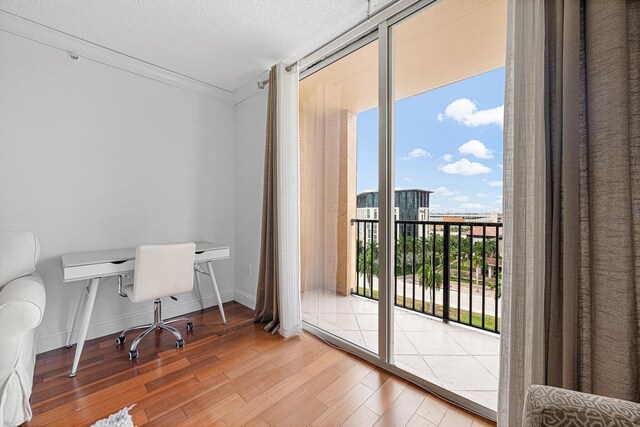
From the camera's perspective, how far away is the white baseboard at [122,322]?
2.10 m

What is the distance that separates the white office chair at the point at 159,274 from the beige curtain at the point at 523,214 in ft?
7.03

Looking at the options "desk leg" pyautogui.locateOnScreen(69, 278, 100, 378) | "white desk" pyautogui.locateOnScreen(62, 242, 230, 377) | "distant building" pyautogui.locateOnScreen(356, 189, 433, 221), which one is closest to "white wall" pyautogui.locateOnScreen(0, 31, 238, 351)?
"white desk" pyautogui.locateOnScreen(62, 242, 230, 377)

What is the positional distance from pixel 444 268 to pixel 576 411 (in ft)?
6.03

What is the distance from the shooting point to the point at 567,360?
102 cm

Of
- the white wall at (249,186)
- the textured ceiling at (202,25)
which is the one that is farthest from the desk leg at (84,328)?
the textured ceiling at (202,25)

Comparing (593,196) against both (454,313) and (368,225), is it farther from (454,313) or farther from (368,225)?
(454,313)

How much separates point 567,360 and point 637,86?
1040 millimetres

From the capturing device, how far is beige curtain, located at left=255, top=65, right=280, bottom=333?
2.46m

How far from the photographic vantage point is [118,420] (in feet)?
4.52

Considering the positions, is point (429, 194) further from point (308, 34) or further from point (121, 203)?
point (121, 203)

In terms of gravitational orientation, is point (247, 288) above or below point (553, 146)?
below

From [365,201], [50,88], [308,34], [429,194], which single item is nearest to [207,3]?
[308,34]

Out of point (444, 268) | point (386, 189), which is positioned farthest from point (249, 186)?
point (444, 268)

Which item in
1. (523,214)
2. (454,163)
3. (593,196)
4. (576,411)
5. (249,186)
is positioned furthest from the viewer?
(249,186)
